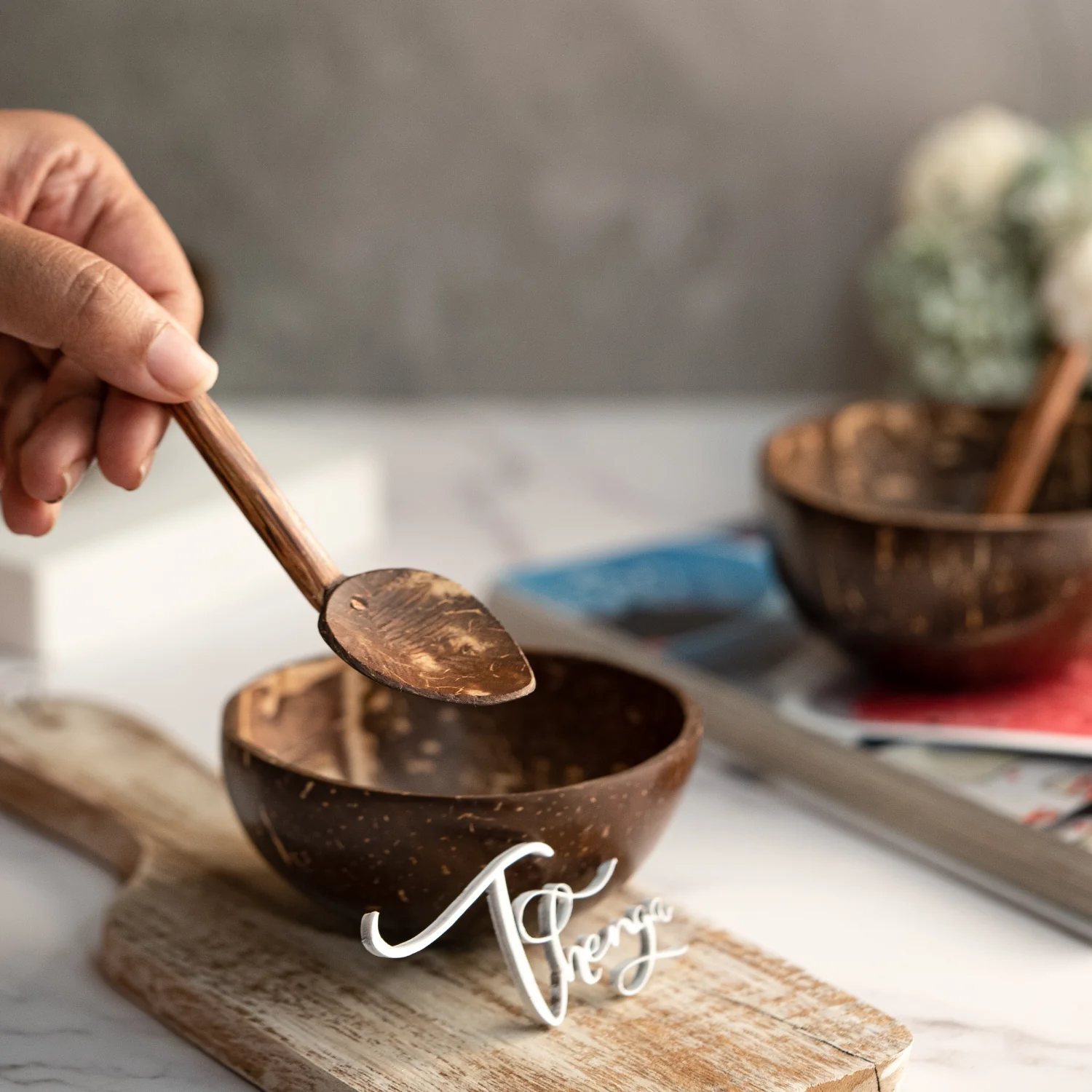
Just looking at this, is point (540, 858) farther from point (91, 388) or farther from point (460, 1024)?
point (91, 388)

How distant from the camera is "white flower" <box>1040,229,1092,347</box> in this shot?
3.42 feet

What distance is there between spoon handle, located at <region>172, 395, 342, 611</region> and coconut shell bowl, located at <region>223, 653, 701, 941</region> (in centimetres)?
7

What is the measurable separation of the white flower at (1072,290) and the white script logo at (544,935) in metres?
0.64

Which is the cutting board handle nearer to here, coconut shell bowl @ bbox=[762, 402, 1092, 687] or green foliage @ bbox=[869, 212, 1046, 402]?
coconut shell bowl @ bbox=[762, 402, 1092, 687]

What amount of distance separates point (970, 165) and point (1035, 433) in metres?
0.43

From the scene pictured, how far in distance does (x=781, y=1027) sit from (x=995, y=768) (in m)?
0.25

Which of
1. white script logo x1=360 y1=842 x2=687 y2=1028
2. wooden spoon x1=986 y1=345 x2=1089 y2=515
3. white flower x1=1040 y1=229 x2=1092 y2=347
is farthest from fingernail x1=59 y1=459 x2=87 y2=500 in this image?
white flower x1=1040 y1=229 x2=1092 y2=347

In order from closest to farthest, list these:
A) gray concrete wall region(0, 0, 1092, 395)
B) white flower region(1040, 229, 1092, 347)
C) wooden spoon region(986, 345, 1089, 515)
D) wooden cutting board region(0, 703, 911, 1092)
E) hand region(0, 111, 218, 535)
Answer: wooden cutting board region(0, 703, 911, 1092)
hand region(0, 111, 218, 535)
wooden spoon region(986, 345, 1089, 515)
white flower region(1040, 229, 1092, 347)
gray concrete wall region(0, 0, 1092, 395)

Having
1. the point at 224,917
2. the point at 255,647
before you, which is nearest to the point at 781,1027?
the point at 224,917

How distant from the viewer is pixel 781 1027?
51 centimetres

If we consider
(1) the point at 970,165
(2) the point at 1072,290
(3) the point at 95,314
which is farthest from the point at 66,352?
(1) the point at 970,165

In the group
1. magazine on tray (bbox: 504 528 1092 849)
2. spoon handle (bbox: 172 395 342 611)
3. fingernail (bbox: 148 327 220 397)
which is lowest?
magazine on tray (bbox: 504 528 1092 849)

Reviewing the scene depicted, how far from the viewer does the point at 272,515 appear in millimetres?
548

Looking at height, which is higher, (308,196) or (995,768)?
(308,196)
